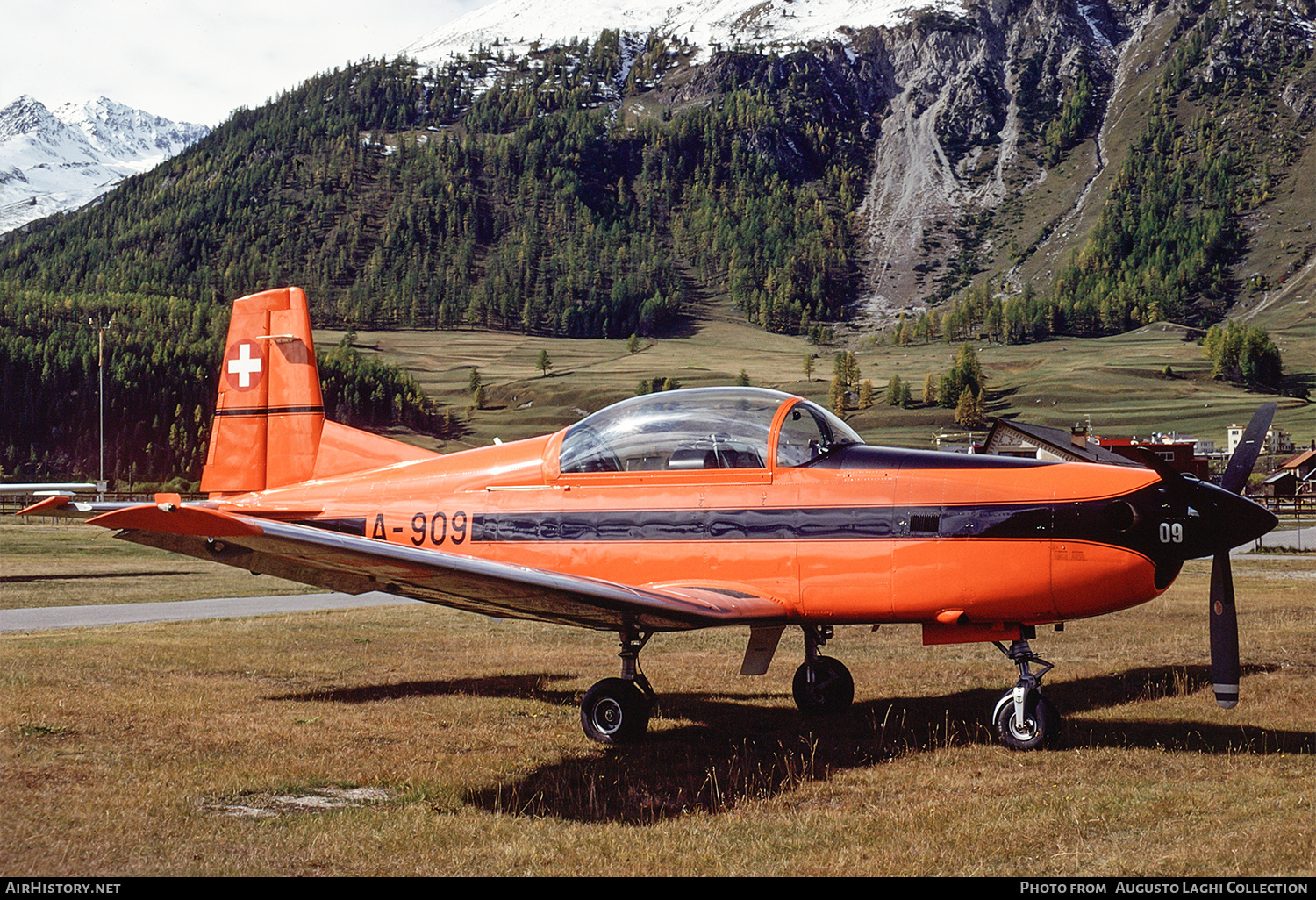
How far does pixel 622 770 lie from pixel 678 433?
2.70m

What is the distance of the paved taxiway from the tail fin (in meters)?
3.98

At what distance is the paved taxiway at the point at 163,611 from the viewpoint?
1638 cm

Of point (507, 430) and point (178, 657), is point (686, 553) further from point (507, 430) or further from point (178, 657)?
point (507, 430)

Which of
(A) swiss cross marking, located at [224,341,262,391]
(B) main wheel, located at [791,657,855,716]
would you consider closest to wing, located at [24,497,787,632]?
(B) main wheel, located at [791,657,855,716]

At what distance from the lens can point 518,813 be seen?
6.36m

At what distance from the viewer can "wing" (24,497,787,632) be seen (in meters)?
6.04

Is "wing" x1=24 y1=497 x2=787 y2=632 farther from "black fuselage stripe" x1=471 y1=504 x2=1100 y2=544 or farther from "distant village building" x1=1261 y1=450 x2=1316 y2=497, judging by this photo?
"distant village building" x1=1261 y1=450 x2=1316 y2=497

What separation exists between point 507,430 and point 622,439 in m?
156

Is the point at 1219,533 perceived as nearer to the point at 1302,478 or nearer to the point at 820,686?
the point at 820,686

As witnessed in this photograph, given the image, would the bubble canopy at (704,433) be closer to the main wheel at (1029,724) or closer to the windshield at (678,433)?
the windshield at (678,433)

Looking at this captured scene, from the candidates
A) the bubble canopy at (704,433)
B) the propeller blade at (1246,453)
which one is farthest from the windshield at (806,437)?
the propeller blade at (1246,453)

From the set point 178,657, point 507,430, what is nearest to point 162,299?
point 507,430

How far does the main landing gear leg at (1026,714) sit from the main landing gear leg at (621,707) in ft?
9.21
